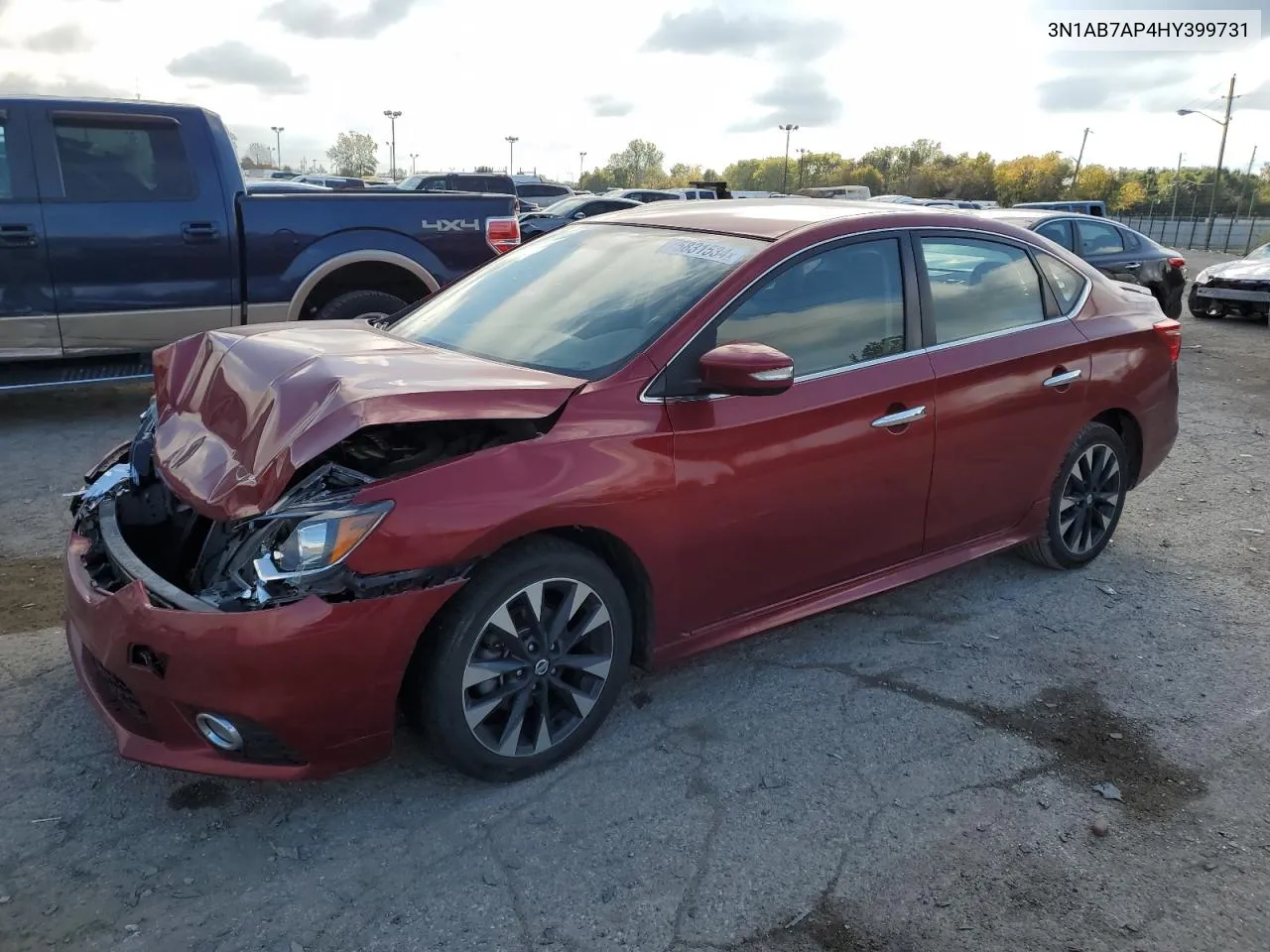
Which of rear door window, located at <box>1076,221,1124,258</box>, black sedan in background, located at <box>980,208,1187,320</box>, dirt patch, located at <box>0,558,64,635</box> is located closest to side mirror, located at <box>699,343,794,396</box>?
dirt patch, located at <box>0,558,64,635</box>

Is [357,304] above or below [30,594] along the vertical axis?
above

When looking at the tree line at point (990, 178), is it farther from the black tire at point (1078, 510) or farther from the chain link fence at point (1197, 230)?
the black tire at point (1078, 510)

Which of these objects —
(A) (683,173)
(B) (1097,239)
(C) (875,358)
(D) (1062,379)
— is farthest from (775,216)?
(A) (683,173)

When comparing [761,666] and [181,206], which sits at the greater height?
[181,206]

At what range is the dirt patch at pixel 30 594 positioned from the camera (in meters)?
4.03

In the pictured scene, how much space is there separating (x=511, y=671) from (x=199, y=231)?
5.34m

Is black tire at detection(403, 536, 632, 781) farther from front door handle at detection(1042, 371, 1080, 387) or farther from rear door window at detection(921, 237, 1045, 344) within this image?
front door handle at detection(1042, 371, 1080, 387)

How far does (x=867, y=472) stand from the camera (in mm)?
3676

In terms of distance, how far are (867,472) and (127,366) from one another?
18.3ft

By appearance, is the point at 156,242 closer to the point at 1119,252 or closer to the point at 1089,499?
the point at 1089,499

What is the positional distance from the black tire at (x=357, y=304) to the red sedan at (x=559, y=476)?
10.8 ft

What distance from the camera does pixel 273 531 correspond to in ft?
9.08

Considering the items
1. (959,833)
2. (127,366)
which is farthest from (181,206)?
(959,833)

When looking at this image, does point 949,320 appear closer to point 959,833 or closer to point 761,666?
point 761,666
